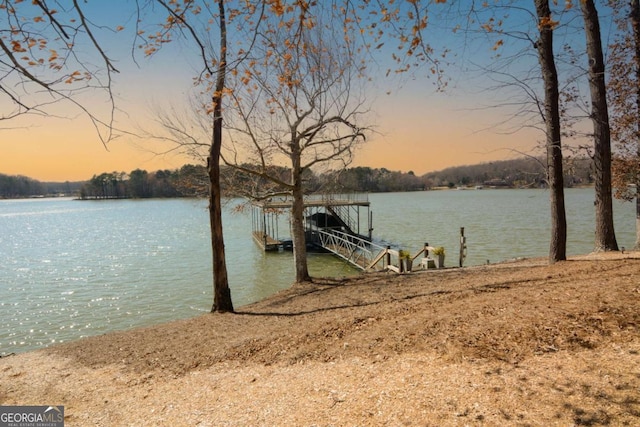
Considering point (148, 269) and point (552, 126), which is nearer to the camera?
point (552, 126)

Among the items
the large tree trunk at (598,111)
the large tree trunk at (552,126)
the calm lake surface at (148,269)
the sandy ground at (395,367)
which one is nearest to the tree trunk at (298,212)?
the calm lake surface at (148,269)

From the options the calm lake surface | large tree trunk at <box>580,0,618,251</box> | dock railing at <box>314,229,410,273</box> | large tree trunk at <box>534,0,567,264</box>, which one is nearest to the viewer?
large tree trunk at <box>534,0,567,264</box>

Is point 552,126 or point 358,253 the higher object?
point 552,126

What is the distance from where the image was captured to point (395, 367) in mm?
4371

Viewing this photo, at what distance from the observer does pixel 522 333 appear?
454cm

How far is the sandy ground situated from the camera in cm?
342

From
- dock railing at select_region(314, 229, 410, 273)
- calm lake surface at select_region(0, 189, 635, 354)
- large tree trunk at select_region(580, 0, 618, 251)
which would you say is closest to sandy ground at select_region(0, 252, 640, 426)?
large tree trunk at select_region(580, 0, 618, 251)

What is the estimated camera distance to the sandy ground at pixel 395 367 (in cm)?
342

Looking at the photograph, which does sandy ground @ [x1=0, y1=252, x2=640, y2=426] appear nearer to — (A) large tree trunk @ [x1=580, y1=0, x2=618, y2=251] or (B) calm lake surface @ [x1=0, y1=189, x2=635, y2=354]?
(A) large tree trunk @ [x1=580, y1=0, x2=618, y2=251]

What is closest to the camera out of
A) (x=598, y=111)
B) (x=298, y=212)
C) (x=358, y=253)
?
(x=598, y=111)

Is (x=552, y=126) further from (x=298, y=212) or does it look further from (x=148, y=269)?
(x=148, y=269)

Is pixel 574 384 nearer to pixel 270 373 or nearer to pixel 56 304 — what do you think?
pixel 270 373

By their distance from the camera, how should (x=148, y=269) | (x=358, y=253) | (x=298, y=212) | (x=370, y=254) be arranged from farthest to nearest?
1. (x=358, y=253)
2. (x=370, y=254)
3. (x=148, y=269)
4. (x=298, y=212)

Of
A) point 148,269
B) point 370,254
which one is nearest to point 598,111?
point 370,254
